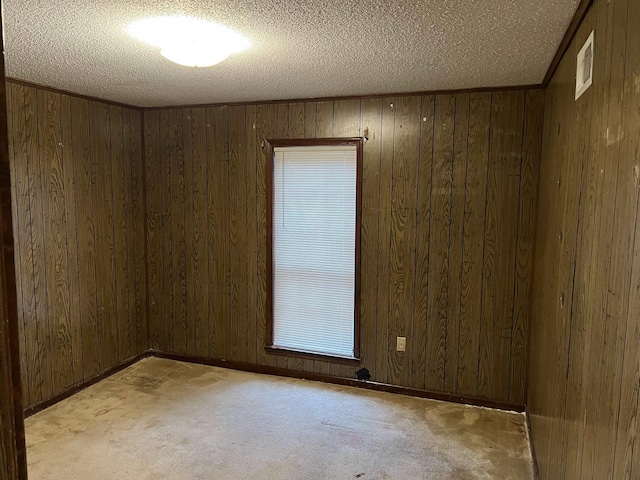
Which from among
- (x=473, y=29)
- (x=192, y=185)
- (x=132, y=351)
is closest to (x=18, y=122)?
(x=192, y=185)

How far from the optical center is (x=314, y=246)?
12.4 ft

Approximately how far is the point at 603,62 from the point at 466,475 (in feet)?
7.19

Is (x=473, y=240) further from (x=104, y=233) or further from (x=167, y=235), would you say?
(x=104, y=233)

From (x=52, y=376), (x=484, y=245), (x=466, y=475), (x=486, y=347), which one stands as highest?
(x=484, y=245)

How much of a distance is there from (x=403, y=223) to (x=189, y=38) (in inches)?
78.3

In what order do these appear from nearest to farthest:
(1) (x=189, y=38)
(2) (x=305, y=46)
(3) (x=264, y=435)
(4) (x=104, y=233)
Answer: (1) (x=189, y=38) < (2) (x=305, y=46) < (3) (x=264, y=435) < (4) (x=104, y=233)

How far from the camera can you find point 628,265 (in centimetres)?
115

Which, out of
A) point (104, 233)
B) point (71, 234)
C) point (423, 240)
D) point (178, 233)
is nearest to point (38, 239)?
point (71, 234)

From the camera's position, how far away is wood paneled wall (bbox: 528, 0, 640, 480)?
44.8 inches

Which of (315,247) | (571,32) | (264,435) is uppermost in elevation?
(571,32)

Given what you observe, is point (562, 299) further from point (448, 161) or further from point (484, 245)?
point (448, 161)

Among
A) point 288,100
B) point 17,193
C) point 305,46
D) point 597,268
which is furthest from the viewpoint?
point 288,100

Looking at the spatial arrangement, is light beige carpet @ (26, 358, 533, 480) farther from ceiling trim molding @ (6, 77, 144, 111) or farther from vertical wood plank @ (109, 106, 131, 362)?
ceiling trim molding @ (6, 77, 144, 111)

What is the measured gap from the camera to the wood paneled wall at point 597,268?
114 centimetres
